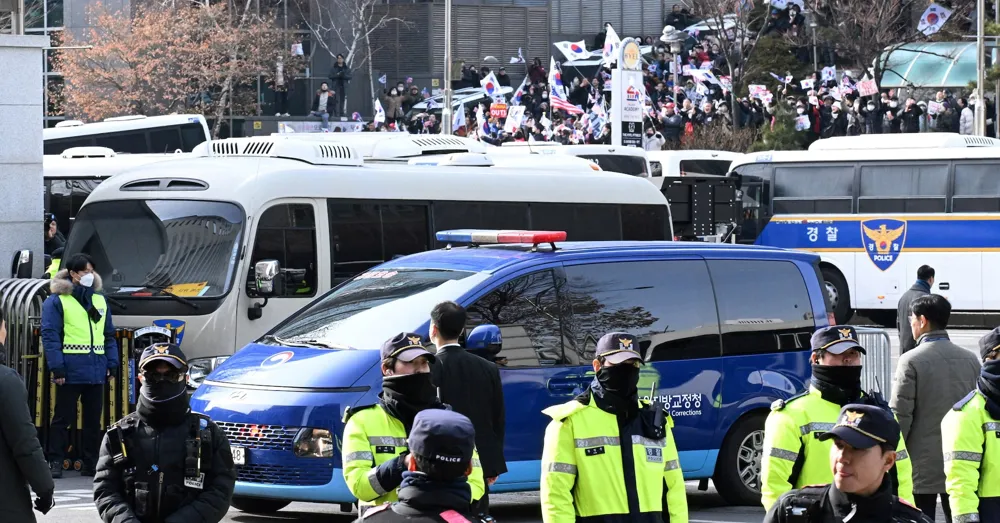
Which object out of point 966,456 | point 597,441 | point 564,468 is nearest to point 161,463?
point 564,468

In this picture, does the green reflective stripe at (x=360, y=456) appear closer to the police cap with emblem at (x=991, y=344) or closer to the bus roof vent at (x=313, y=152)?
the police cap with emblem at (x=991, y=344)

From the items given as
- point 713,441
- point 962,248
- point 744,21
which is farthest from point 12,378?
point 744,21

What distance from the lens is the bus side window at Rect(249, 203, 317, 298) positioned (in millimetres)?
13977

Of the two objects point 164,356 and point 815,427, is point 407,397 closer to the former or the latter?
point 164,356

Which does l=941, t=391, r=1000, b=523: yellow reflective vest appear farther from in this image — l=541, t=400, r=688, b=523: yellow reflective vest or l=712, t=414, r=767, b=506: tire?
l=712, t=414, r=767, b=506: tire

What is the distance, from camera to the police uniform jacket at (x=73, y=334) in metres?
12.3

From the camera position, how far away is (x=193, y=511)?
18.8 ft

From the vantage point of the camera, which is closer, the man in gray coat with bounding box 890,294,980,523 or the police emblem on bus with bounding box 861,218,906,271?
the man in gray coat with bounding box 890,294,980,523

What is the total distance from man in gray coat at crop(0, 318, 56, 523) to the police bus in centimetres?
2176

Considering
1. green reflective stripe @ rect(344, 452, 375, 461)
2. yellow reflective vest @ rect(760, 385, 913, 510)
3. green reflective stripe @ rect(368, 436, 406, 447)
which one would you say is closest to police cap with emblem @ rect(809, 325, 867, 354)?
yellow reflective vest @ rect(760, 385, 913, 510)

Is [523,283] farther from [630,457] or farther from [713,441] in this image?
[630,457]

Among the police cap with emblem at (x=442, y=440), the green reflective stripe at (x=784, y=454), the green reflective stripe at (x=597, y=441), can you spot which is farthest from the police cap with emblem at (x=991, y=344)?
the police cap with emblem at (x=442, y=440)

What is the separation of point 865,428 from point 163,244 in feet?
34.5

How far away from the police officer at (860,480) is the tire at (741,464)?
6278 millimetres
